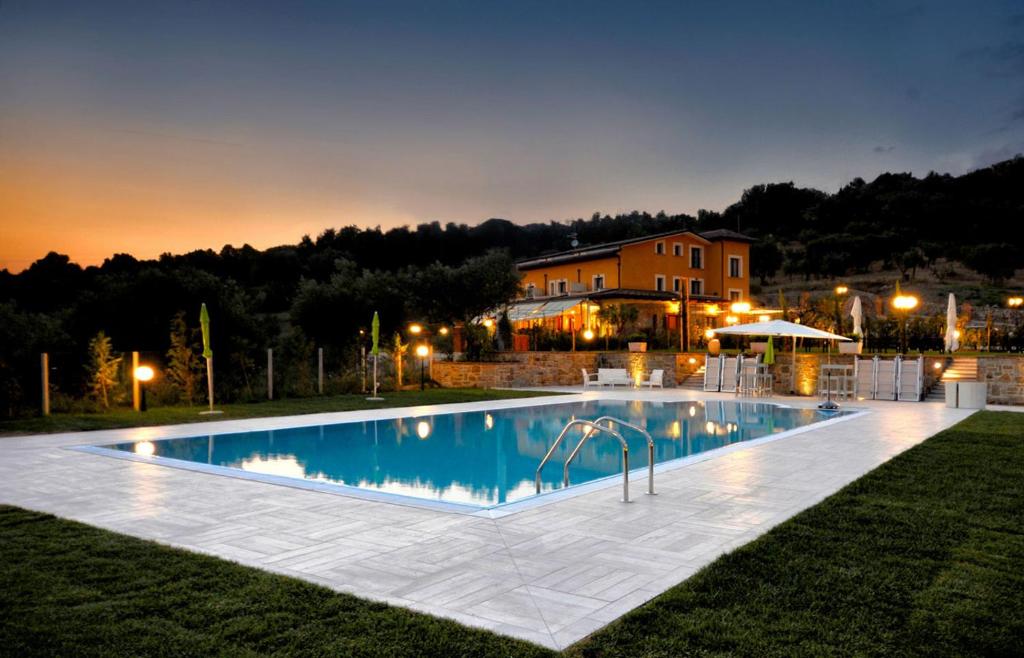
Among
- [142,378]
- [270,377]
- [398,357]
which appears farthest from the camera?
[398,357]

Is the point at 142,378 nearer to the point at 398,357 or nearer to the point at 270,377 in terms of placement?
the point at 270,377

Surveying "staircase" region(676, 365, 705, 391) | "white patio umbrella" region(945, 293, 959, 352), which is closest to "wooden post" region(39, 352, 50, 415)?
"staircase" region(676, 365, 705, 391)

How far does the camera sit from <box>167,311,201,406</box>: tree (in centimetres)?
1762

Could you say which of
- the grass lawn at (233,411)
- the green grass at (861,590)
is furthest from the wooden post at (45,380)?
the green grass at (861,590)

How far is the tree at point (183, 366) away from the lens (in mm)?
17625

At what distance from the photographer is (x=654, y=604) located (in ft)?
13.2

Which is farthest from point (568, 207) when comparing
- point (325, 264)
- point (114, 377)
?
point (114, 377)

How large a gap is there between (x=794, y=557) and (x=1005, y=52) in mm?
48916

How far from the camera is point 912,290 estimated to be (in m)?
54.4

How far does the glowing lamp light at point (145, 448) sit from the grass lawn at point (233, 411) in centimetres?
204

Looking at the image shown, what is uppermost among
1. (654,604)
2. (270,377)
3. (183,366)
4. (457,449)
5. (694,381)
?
(183,366)

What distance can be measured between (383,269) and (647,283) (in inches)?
712

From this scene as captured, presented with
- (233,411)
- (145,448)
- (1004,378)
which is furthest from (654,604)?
(1004,378)

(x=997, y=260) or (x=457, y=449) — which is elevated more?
(x=997, y=260)
